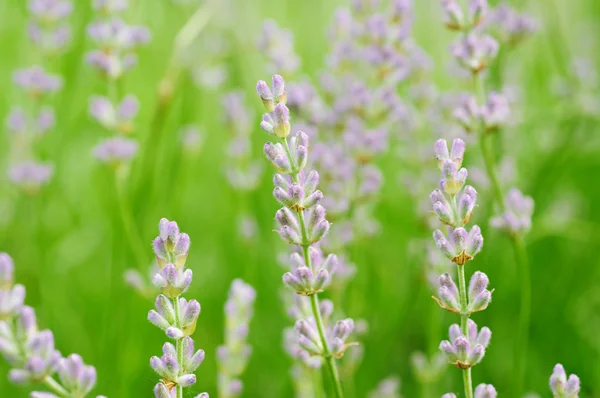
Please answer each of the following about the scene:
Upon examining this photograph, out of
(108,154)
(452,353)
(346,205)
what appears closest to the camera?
(452,353)

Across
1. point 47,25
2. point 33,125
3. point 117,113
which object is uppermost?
point 47,25

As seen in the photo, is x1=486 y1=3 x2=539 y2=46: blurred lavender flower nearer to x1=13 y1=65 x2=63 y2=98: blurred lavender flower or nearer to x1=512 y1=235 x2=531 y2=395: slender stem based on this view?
x1=512 y1=235 x2=531 y2=395: slender stem

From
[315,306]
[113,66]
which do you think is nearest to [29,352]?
[315,306]

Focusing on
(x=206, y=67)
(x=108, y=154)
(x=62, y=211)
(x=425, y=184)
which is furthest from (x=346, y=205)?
(x=62, y=211)

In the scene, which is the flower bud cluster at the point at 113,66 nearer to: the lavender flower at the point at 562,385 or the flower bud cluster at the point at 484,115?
the flower bud cluster at the point at 484,115

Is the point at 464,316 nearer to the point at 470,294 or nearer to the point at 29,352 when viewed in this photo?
the point at 470,294

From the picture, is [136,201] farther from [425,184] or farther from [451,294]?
[451,294]
